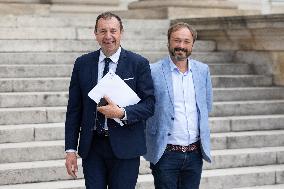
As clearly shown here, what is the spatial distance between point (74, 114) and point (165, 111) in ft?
1.96

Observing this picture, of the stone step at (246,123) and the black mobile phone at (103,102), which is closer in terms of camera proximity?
the black mobile phone at (103,102)

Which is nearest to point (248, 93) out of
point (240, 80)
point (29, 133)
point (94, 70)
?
point (240, 80)

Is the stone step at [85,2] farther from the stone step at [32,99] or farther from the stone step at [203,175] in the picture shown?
the stone step at [203,175]

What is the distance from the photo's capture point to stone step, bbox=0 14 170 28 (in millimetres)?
9750

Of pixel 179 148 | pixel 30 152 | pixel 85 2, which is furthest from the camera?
pixel 85 2

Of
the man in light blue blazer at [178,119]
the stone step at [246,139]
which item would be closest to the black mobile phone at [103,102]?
the man in light blue blazer at [178,119]

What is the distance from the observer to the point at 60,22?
10.2 meters

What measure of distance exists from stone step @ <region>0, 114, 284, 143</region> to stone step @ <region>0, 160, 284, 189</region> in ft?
1.57

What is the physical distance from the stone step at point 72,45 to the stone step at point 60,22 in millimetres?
734

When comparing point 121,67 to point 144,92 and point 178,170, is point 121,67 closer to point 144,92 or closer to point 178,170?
point 144,92

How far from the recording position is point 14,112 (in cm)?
703

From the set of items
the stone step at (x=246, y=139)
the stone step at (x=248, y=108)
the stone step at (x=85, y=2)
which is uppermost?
the stone step at (x=85, y=2)

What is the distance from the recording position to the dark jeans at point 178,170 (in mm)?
4098

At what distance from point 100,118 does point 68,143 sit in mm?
275
